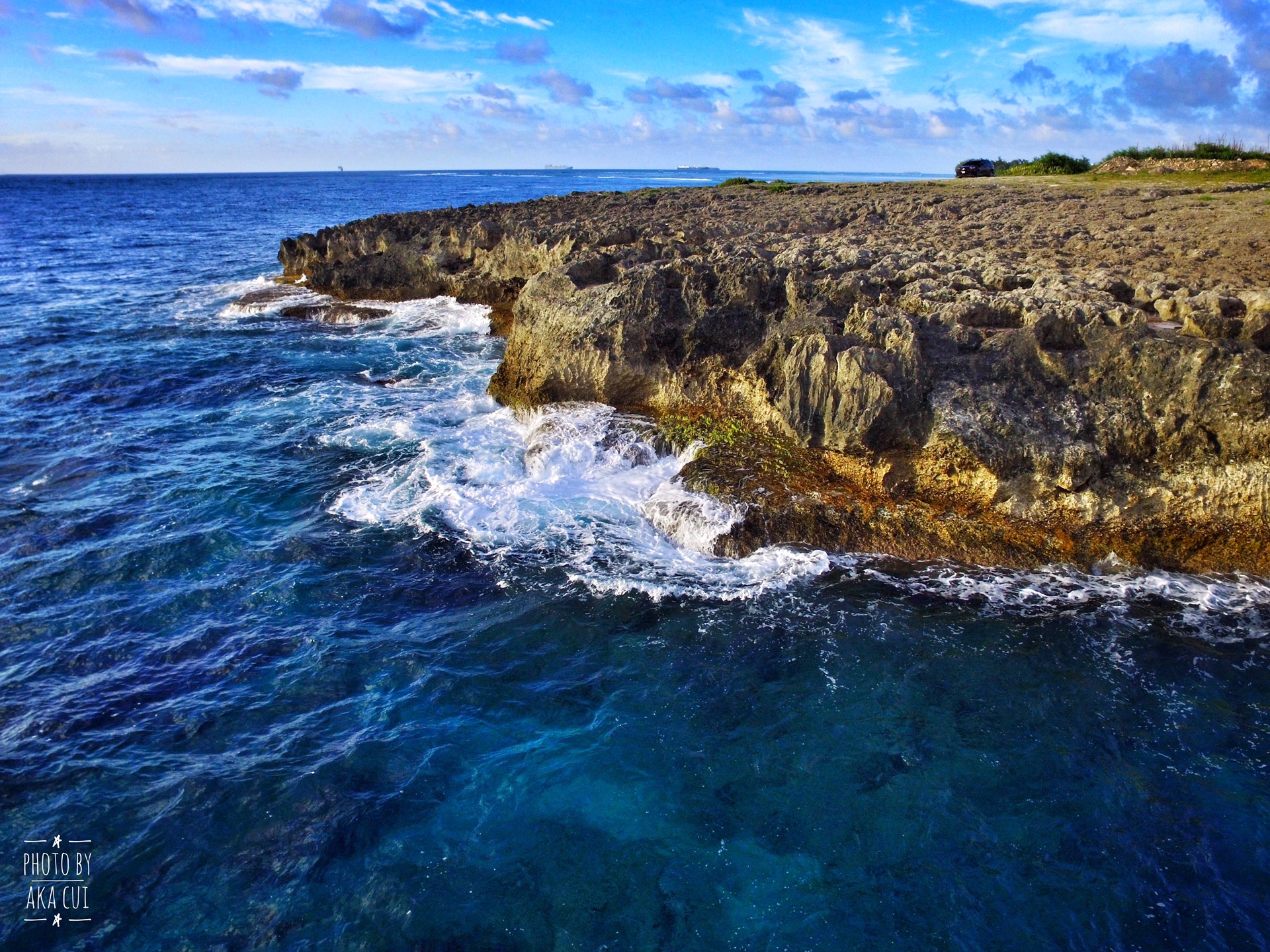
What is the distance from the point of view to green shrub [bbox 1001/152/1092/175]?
5031cm

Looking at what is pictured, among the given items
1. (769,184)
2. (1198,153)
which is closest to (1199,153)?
(1198,153)

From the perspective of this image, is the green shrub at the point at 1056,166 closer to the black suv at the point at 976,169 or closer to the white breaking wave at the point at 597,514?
the black suv at the point at 976,169

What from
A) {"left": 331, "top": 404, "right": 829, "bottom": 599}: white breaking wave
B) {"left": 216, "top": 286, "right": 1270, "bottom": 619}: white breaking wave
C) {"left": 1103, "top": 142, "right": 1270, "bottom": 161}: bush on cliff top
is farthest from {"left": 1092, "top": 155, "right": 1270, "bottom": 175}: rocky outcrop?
{"left": 331, "top": 404, "right": 829, "bottom": 599}: white breaking wave

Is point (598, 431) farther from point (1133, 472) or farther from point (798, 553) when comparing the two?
point (1133, 472)

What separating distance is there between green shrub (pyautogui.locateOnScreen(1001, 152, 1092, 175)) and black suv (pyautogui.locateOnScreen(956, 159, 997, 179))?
3.91 metres

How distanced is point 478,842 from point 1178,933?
7746 mm

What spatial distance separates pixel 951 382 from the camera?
582 inches

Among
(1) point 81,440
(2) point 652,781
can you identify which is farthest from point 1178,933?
(1) point 81,440

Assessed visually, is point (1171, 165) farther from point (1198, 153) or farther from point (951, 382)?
point (951, 382)

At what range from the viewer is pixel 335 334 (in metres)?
33.7

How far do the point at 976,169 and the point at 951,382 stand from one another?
5246cm

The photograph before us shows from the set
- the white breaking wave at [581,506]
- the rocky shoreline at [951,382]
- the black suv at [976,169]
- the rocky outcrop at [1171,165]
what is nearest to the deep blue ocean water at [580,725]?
the white breaking wave at [581,506]

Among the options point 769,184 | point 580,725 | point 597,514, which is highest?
point 769,184

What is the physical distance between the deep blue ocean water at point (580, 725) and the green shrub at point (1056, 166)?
4757cm
